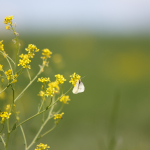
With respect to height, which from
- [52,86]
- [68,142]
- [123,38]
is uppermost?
[123,38]

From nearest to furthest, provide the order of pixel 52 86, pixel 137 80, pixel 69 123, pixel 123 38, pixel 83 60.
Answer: pixel 52 86 → pixel 69 123 → pixel 137 80 → pixel 83 60 → pixel 123 38

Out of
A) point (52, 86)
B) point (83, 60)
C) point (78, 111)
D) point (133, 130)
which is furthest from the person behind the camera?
point (83, 60)

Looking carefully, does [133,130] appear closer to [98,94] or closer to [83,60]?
[98,94]

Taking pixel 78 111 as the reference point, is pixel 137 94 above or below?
above

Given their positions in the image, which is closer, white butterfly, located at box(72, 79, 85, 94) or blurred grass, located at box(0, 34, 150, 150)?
white butterfly, located at box(72, 79, 85, 94)

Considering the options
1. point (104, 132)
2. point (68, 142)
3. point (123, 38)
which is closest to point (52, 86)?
point (68, 142)

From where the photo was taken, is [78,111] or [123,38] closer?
[78,111]

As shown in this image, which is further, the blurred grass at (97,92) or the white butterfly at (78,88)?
the blurred grass at (97,92)

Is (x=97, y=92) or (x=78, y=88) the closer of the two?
(x=78, y=88)
